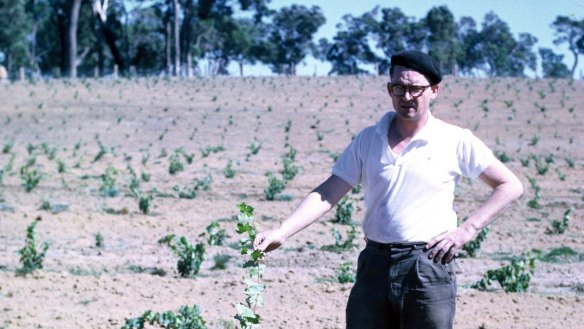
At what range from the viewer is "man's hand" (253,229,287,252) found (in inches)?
133

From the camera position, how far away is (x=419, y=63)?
3426mm

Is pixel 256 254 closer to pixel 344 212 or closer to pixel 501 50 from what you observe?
pixel 344 212

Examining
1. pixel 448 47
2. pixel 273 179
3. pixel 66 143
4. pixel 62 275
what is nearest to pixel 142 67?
pixel 448 47

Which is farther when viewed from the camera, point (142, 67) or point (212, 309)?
point (142, 67)

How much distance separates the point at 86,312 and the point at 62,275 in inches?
53.0

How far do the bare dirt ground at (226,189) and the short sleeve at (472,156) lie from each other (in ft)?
10.4

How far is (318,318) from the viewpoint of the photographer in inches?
263

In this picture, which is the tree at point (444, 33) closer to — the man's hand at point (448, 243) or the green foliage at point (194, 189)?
the green foliage at point (194, 189)

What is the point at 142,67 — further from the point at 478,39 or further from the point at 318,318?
the point at 318,318

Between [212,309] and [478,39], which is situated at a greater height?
[478,39]

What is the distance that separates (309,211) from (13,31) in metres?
64.9

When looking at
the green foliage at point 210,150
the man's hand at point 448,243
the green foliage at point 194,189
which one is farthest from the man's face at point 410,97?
the green foliage at point 210,150

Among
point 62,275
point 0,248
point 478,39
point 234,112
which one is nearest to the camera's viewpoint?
point 62,275

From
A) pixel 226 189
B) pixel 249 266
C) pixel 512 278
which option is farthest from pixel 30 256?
pixel 226 189
